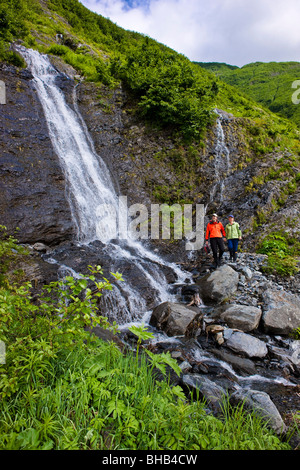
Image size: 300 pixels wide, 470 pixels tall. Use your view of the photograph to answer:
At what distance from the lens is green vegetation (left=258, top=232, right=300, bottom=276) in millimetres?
7996

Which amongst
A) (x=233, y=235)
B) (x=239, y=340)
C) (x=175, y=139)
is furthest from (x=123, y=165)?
(x=239, y=340)

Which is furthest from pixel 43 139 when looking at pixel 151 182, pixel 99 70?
pixel 99 70

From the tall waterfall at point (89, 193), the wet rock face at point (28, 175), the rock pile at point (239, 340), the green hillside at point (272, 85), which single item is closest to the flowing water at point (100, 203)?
the tall waterfall at point (89, 193)

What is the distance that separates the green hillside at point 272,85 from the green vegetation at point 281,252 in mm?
23913

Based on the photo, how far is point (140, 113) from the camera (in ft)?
48.3

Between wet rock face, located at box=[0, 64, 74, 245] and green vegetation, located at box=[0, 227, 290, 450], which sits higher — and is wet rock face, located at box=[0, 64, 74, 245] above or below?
above

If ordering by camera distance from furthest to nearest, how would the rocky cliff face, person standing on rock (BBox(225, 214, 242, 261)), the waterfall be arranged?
the waterfall
the rocky cliff face
person standing on rock (BBox(225, 214, 242, 261))

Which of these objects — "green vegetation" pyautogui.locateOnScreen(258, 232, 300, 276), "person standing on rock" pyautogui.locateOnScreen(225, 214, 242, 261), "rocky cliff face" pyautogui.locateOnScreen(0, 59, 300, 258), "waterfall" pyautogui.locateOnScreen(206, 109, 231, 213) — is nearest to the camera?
"green vegetation" pyautogui.locateOnScreen(258, 232, 300, 276)

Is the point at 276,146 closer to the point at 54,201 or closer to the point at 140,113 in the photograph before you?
the point at 140,113

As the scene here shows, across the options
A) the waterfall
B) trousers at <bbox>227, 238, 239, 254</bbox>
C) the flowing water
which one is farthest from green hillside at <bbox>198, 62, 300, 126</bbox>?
trousers at <bbox>227, 238, 239, 254</bbox>

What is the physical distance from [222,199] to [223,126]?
5462 millimetres

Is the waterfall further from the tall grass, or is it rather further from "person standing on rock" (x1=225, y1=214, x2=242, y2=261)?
the tall grass

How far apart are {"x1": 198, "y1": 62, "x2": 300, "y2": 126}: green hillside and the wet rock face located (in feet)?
89.1

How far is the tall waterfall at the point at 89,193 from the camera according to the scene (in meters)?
7.60
